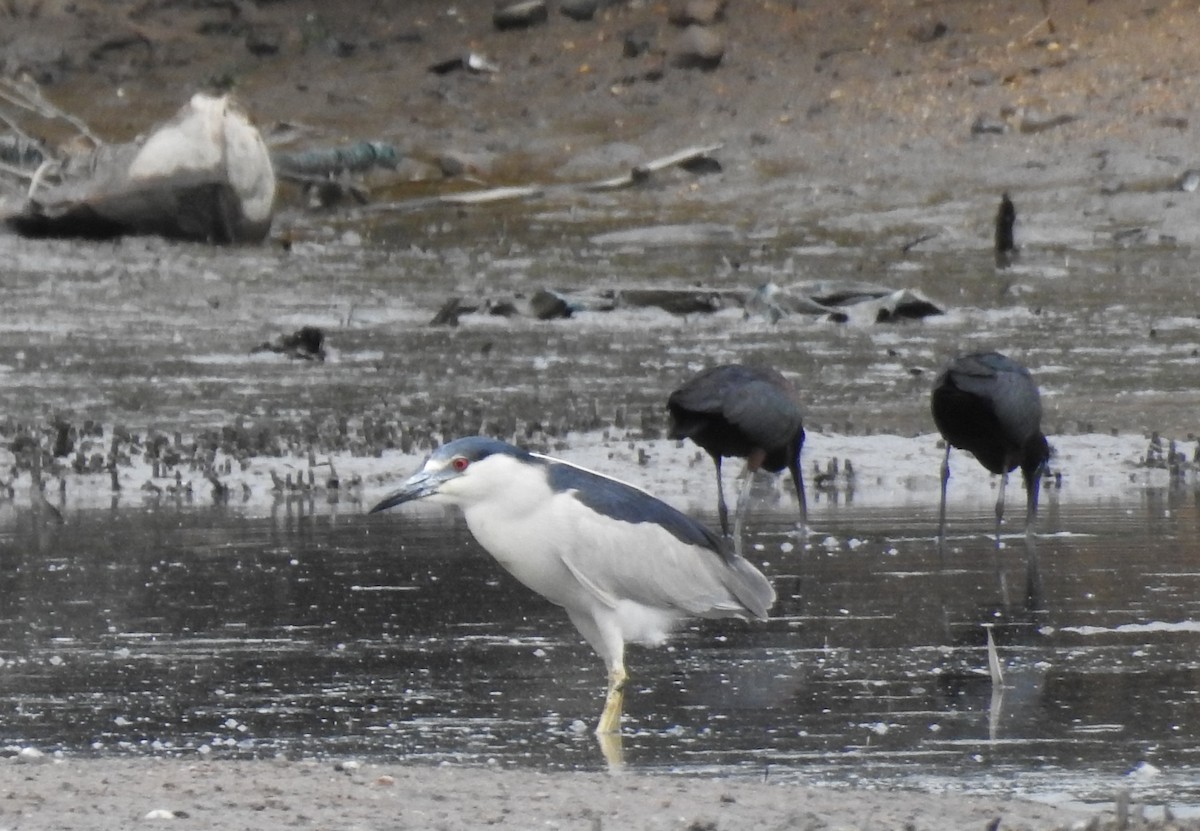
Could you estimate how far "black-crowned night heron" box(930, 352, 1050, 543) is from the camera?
36.6ft

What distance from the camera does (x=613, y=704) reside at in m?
7.09

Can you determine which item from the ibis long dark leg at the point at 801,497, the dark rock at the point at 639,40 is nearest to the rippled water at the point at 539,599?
the ibis long dark leg at the point at 801,497

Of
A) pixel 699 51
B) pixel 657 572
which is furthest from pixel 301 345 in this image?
pixel 699 51

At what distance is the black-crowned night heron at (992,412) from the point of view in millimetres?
11156

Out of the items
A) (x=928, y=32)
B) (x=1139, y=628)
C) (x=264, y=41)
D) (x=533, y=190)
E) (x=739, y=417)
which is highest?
(x=264, y=41)

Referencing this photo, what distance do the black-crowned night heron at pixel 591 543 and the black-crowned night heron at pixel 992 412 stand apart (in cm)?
349

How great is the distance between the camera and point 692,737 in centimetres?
694

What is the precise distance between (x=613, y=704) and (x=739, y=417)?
4.28 m

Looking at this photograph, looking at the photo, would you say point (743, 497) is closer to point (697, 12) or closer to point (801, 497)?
point (801, 497)

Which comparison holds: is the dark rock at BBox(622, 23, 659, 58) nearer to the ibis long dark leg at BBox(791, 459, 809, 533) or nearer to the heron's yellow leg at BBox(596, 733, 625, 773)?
the ibis long dark leg at BBox(791, 459, 809, 533)

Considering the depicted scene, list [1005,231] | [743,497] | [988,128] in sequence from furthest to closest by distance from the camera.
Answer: [988,128] < [1005,231] < [743,497]

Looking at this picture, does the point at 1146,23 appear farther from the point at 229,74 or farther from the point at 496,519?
the point at 496,519

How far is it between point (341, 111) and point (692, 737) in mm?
21739

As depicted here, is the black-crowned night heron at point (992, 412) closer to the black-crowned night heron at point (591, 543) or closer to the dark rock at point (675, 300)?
the black-crowned night heron at point (591, 543)
